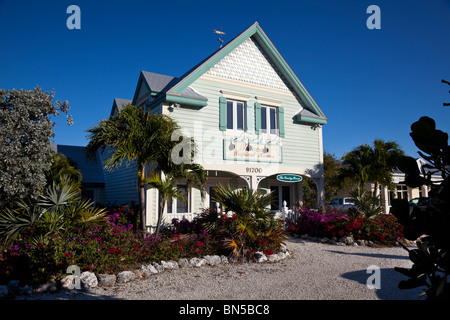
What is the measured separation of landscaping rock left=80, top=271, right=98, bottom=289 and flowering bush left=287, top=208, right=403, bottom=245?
341 inches

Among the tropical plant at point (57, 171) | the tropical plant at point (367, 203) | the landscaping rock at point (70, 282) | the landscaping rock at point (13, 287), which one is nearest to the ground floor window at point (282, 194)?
the tropical plant at point (367, 203)

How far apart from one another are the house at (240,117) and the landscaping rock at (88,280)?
5.65 meters

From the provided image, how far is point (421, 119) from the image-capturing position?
6.40 ft

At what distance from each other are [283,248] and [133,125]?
19.7 ft

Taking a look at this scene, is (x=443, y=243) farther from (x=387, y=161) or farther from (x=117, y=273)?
(x=387, y=161)

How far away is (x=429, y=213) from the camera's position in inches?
75.6

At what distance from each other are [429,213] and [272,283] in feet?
17.2

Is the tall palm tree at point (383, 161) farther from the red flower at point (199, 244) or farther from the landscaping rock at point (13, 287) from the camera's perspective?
the landscaping rock at point (13, 287)

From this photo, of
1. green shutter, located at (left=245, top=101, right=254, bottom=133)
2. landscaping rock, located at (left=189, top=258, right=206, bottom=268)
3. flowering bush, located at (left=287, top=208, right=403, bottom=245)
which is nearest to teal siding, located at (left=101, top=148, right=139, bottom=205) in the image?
green shutter, located at (left=245, top=101, right=254, bottom=133)

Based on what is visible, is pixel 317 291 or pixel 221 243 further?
pixel 221 243

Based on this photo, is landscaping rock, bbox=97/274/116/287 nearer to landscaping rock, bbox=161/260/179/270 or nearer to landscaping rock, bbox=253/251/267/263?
landscaping rock, bbox=161/260/179/270

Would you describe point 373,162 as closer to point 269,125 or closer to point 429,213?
point 269,125

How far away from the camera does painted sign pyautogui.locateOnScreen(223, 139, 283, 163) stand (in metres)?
13.5
